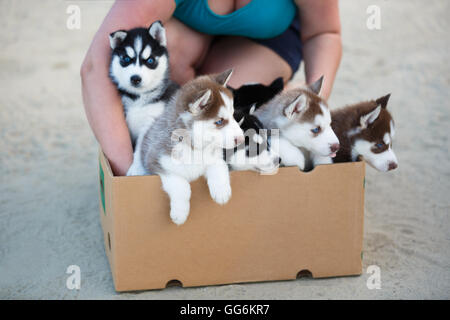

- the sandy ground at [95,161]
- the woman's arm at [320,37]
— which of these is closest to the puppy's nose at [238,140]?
the sandy ground at [95,161]

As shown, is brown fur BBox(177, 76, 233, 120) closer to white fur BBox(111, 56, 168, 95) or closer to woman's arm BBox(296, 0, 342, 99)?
white fur BBox(111, 56, 168, 95)

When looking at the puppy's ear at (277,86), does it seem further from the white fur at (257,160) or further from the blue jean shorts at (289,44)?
the blue jean shorts at (289,44)

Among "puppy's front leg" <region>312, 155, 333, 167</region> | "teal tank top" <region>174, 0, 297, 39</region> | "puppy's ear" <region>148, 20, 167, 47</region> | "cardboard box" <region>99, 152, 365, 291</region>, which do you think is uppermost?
"teal tank top" <region>174, 0, 297, 39</region>

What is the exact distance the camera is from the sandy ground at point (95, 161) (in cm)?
184

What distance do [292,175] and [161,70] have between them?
643 millimetres

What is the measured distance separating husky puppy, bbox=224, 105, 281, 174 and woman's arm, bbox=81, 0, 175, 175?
0.41 m

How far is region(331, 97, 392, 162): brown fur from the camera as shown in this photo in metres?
1.78

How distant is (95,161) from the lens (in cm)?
297

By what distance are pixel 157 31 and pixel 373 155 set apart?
2.88 feet

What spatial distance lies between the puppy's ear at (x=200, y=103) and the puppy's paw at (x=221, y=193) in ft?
0.84

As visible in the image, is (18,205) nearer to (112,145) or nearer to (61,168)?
(61,168)

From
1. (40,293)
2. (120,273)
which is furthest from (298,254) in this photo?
(40,293)

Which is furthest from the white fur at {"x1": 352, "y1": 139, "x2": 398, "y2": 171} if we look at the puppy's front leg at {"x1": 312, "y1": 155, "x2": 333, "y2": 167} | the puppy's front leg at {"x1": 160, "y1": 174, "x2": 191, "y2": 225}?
the puppy's front leg at {"x1": 160, "y1": 174, "x2": 191, "y2": 225}
